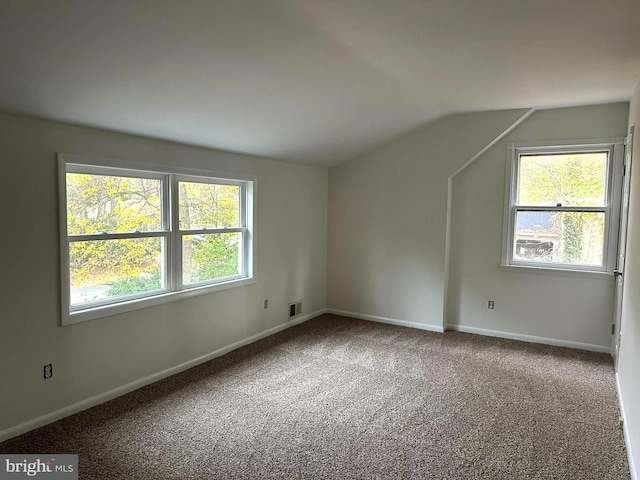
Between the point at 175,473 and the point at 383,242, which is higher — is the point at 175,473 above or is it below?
below

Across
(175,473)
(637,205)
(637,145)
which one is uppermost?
(637,145)

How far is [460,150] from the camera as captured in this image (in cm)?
472

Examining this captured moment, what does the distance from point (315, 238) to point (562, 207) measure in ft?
9.33

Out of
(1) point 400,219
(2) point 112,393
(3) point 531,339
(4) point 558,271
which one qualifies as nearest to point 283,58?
(2) point 112,393

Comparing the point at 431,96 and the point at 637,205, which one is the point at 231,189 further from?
the point at 637,205

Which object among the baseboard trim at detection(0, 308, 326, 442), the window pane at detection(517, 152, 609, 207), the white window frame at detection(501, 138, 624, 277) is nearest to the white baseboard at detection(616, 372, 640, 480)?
the white window frame at detection(501, 138, 624, 277)

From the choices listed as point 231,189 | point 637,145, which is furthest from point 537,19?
point 231,189

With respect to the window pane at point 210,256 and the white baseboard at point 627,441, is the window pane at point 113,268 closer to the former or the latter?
the window pane at point 210,256

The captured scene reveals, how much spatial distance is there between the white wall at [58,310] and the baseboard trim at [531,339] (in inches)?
94.7

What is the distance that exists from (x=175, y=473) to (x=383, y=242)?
144 inches

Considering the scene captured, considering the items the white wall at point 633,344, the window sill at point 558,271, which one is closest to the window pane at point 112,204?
the white wall at point 633,344

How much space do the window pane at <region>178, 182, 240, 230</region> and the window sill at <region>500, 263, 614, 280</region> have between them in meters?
3.02

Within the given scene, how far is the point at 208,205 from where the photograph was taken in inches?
160

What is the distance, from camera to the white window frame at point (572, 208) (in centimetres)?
415
